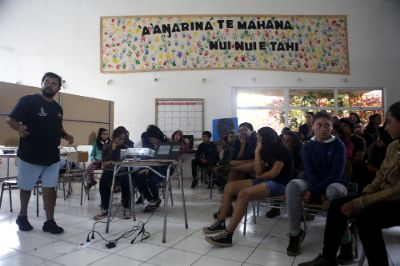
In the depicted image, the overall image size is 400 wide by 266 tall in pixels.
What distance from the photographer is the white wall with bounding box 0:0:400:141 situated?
6441mm

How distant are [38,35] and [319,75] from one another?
22.1 ft


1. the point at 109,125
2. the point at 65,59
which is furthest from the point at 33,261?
the point at 65,59

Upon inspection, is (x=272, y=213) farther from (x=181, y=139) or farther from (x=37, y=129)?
(x=181, y=139)

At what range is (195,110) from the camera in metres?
6.55

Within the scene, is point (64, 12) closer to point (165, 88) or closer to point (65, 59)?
point (65, 59)

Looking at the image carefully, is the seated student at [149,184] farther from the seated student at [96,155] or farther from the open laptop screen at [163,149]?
the seated student at [96,155]

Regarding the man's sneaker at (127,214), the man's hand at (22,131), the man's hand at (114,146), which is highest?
the man's hand at (22,131)

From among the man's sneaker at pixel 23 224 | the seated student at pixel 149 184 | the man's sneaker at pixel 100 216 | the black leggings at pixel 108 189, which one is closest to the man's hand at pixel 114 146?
the black leggings at pixel 108 189

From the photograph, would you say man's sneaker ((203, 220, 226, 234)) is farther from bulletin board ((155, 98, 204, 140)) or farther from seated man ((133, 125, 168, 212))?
bulletin board ((155, 98, 204, 140))

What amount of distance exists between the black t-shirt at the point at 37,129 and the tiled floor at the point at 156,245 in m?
0.69

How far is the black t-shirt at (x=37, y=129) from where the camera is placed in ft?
8.28

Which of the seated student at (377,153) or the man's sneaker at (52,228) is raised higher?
the seated student at (377,153)

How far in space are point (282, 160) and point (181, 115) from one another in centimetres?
436

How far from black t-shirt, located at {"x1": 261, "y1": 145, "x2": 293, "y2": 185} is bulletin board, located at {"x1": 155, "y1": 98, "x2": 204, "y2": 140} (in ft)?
13.6
